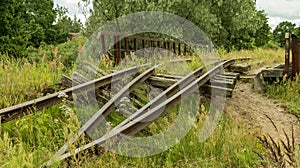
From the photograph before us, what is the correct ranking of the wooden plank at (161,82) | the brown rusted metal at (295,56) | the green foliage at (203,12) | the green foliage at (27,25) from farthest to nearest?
the green foliage at (27,25) → the green foliage at (203,12) → the brown rusted metal at (295,56) → the wooden plank at (161,82)

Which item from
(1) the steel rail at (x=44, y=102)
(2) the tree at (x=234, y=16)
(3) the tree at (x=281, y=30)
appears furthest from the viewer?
(3) the tree at (x=281, y=30)

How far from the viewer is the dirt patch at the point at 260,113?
191 inches

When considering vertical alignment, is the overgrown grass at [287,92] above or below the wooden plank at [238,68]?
below

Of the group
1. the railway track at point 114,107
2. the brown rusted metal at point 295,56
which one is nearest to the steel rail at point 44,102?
the railway track at point 114,107

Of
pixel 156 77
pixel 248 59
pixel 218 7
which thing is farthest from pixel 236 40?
pixel 156 77

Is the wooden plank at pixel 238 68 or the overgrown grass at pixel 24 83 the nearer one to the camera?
the overgrown grass at pixel 24 83

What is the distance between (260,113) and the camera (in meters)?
5.67

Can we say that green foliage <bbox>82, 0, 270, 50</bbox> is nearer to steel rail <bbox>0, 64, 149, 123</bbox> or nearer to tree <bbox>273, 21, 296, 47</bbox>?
steel rail <bbox>0, 64, 149, 123</bbox>

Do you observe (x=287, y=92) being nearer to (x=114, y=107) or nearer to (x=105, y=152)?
(x=114, y=107)

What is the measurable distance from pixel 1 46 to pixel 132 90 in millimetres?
22087

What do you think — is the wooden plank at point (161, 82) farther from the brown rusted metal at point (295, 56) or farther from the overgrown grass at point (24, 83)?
the brown rusted metal at point (295, 56)

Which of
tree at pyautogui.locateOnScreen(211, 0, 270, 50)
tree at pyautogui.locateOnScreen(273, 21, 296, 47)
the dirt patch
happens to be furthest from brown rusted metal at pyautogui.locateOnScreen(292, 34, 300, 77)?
tree at pyautogui.locateOnScreen(273, 21, 296, 47)

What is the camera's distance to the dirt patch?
16.0ft

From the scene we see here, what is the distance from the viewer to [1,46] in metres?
23.6
